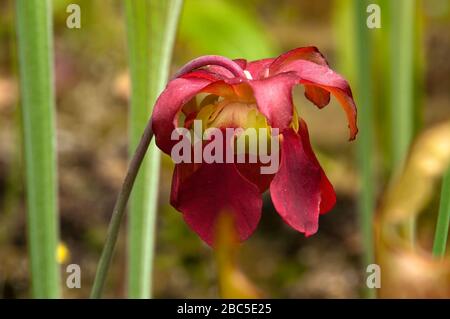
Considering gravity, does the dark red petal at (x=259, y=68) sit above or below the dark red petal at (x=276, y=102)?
above

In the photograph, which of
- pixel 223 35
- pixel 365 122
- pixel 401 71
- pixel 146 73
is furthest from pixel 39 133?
pixel 223 35

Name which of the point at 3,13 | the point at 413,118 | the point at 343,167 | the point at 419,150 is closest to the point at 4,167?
the point at 3,13

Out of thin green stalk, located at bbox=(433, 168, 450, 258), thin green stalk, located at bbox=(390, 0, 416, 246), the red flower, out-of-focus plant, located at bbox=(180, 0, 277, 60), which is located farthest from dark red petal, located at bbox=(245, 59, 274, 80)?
out-of-focus plant, located at bbox=(180, 0, 277, 60)

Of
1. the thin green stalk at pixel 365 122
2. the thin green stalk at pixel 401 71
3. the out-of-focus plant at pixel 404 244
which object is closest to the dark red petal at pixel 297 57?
the out-of-focus plant at pixel 404 244

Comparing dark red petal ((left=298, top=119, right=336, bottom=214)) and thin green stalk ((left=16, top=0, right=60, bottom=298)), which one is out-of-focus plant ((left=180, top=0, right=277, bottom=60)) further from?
dark red petal ((left=298, top=119, right=336, bottom=214))

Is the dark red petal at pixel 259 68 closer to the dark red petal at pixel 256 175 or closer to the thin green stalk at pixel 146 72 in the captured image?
the dark red petal at pixel 256 175
